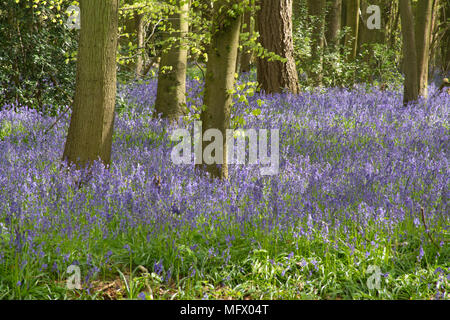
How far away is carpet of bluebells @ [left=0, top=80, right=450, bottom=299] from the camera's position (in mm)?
3545

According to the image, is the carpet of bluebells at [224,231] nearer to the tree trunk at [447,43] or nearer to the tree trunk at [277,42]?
the tree trunk at [277,42]

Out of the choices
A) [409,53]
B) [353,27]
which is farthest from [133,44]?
[353,27]

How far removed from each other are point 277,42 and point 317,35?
16.8ft

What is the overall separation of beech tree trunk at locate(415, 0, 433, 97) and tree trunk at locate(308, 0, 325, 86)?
331 cm

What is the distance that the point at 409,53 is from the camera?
1028 cm

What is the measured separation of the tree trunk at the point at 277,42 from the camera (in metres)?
10.4

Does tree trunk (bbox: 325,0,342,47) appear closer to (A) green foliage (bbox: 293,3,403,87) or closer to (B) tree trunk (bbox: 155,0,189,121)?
(A) green foliage (bbox: 293,3,403,87)


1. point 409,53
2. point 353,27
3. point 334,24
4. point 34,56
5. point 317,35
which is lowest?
point 34,56

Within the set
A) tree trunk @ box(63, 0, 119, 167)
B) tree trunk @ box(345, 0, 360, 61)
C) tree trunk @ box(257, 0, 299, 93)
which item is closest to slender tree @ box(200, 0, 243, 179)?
tree trunk @ box(63, 0, 119, 167)

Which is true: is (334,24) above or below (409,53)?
above

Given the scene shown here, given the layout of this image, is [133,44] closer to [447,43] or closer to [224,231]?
[224,231]

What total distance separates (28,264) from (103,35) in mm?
2947

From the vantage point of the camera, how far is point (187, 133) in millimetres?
7156
